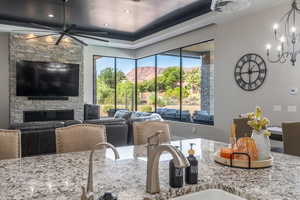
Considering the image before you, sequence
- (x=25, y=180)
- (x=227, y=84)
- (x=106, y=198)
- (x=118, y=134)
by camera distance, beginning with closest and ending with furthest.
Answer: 1. (x=106, y=198)
2. (x=25, y=180)
3. (x=118, y=134)
4. (x=227, y=84)

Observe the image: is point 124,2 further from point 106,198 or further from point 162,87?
point 106,198

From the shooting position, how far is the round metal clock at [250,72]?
5035mm

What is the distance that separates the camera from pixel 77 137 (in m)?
2.17

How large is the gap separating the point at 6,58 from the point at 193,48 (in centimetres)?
542

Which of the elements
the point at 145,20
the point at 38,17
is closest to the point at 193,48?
the point at 145,20

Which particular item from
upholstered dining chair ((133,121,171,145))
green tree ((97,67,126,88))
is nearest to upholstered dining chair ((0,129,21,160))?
upholstered dining chair ((133,121,171,145))

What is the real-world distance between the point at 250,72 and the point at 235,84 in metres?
0.46

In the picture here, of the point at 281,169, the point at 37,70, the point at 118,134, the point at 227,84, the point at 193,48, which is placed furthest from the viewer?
the point at 37,70

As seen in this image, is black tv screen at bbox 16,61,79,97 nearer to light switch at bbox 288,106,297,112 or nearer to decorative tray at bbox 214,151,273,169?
light switch at bbox 288,106,297,112

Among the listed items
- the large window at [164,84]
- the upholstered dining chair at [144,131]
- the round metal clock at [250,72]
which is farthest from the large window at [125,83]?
the upholstered dining chair at [144,131]

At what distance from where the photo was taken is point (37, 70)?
7.50m

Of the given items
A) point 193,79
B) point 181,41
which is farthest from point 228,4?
point 181,41

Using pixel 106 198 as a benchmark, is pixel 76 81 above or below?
above

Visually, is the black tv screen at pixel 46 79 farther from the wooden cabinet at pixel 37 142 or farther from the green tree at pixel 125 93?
the wooden cabinet at pixel 37 142
